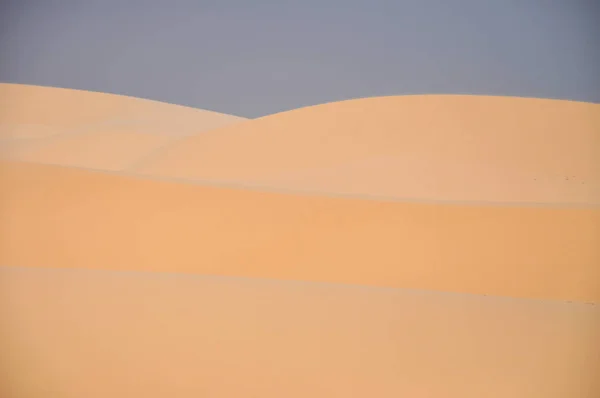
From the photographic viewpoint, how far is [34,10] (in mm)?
3051

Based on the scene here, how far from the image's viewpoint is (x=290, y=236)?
2.85 m

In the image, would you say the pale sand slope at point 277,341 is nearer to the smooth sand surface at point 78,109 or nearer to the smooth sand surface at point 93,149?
the smooth sand surface at point 93,149

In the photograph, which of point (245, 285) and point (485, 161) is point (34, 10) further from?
point (485, 161)

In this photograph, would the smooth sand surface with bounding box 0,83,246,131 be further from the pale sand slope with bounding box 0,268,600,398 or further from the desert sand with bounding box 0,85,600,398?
the pale sand slope with bounding box 0,268,600,398

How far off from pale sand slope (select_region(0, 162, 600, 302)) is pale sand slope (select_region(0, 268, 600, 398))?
103mm

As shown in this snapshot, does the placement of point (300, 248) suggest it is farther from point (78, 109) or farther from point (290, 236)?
point (78, 109)

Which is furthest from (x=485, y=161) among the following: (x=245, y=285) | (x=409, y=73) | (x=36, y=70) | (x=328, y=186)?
(x=36, y=70)

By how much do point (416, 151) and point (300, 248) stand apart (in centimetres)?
88

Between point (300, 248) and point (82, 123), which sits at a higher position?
point (82, 123)

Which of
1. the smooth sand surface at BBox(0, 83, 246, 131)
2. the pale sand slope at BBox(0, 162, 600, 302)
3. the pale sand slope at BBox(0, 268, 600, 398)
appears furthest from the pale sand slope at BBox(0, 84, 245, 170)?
the pale sand slope at BBox(0, 268, 600, 398)

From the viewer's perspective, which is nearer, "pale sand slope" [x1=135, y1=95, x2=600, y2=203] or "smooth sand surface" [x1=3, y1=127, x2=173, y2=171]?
"pale sand slope" [x1=135, y1=95, x2=600, y2=203]

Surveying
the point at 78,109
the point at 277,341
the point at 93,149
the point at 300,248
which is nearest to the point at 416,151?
the point at 300,248

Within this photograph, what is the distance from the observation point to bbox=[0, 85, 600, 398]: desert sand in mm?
2223

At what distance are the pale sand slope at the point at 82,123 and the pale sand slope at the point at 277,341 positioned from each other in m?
0.75
